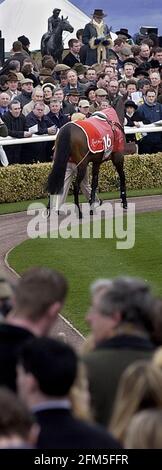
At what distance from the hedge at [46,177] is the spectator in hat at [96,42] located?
522cm

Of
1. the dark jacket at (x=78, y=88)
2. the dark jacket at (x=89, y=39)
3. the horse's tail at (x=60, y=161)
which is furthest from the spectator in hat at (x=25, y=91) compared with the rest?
the dark jacket at (x=89, y=39)

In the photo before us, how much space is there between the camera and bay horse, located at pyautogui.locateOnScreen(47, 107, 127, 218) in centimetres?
1572

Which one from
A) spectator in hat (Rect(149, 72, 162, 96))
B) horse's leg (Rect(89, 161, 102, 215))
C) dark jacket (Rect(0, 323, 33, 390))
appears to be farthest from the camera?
spectator in hat (Rect(149, 72, 162, 96))

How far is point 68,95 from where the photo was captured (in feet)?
63.0

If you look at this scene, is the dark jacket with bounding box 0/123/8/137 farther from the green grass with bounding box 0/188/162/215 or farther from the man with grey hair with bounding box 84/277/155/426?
the man with grey hair with bounding box 84/277/155/426

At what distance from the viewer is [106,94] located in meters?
19.1

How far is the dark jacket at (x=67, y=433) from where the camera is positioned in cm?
421

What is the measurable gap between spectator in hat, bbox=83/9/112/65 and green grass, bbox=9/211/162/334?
30.1 ft

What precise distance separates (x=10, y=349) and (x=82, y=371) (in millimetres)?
409

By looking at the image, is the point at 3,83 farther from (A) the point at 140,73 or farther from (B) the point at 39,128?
(A) the point at 140,73

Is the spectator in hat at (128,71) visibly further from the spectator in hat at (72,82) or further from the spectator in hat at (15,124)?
the spectator in hat at (15,124)

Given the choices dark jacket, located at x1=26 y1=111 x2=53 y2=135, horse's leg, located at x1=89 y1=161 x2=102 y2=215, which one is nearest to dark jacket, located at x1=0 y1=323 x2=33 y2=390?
horse's leg, located at x1=89 y1=161 x2=102 y2=215
